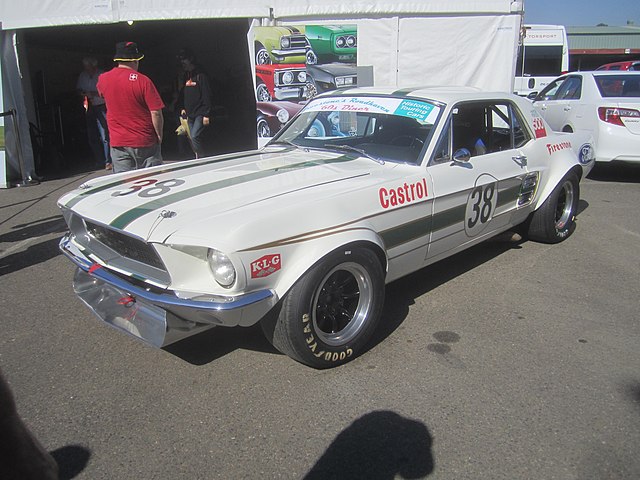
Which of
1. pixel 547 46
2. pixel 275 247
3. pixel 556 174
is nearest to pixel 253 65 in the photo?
pixel 556 174

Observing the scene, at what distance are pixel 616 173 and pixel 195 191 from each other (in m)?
8.67

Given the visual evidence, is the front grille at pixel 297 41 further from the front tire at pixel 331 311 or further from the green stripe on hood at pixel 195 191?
the front tire at pixel 331 311

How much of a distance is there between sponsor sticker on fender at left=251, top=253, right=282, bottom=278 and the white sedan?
23.4 feet

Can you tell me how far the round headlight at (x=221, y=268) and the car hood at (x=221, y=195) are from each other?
104mm

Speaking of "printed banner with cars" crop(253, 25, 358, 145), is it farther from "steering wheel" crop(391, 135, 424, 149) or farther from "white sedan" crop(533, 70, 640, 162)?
"steering wheel" crop(391, 135, 424, 149)

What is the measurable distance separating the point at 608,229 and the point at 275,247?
15.5 ft

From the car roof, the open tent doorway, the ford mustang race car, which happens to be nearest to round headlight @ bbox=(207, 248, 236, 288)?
the ford mustang race car

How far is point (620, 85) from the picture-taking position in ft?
28.2

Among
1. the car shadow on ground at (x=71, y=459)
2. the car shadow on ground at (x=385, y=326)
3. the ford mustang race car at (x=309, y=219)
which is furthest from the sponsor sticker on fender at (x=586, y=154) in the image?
the car shadow on ground at (x=71, y=459)

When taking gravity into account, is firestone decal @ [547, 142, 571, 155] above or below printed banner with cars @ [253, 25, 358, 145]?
below

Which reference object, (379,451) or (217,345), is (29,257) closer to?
(217,345)

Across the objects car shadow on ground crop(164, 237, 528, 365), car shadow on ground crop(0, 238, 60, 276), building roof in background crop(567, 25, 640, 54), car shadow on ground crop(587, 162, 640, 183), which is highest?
building roof in background crop(567, 25, 640, 54)

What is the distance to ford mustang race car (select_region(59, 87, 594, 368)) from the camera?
267cm

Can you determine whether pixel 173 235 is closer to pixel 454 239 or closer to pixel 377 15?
pixel 454 239
